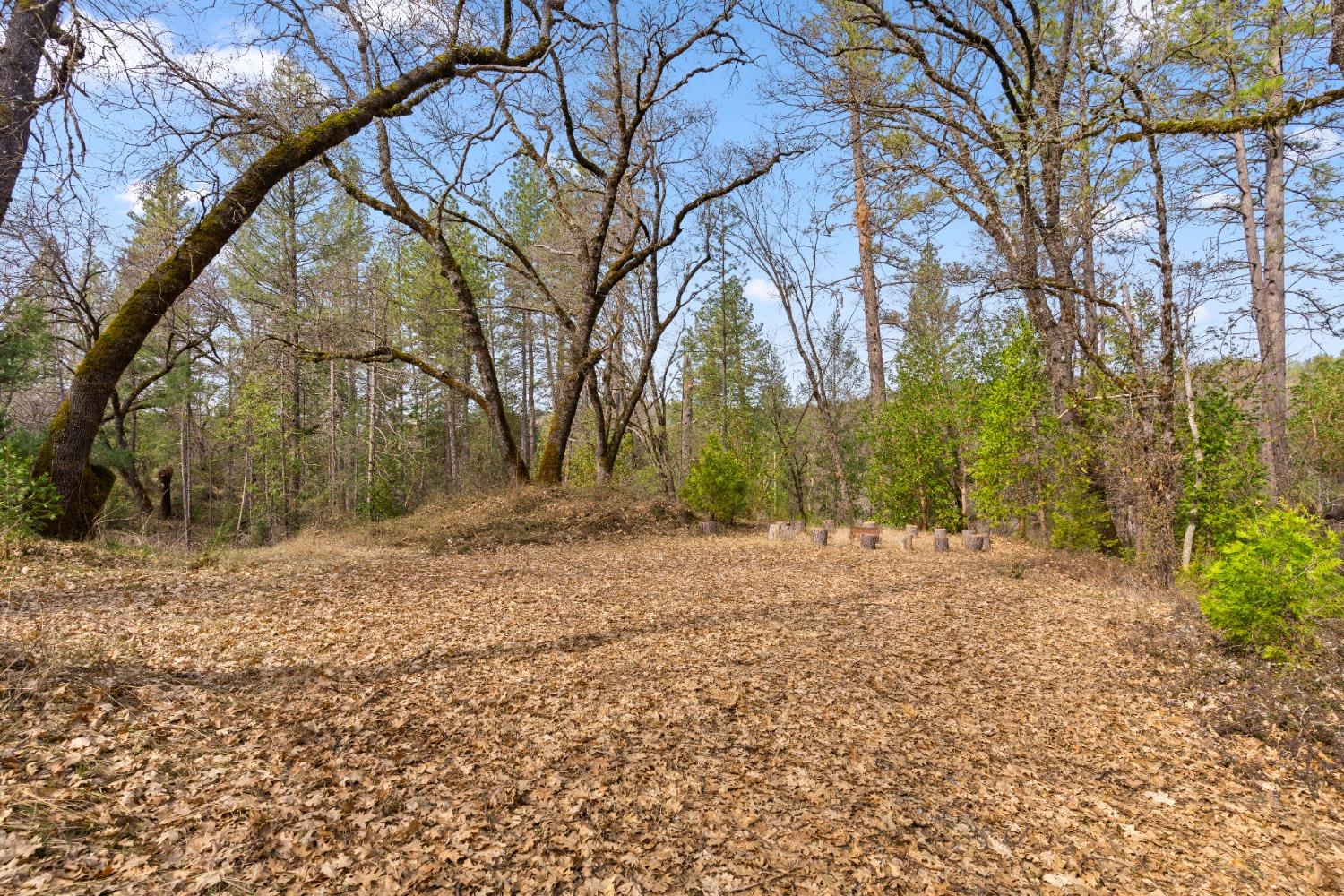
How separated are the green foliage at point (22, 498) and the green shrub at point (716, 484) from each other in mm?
9545

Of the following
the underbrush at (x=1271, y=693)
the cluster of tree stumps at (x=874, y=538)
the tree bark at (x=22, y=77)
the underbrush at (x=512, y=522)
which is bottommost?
the underbrush at (x=1271, y=693)

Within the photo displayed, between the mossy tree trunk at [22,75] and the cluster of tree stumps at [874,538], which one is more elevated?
the mossy tree trunk at [22,75]

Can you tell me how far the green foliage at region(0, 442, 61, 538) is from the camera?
595cm

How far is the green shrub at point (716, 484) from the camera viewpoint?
12.9 meters

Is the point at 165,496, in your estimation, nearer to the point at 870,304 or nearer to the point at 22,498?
the point at 22,498

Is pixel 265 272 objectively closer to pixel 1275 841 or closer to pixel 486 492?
pixel 486 492

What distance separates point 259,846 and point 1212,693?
5511mm

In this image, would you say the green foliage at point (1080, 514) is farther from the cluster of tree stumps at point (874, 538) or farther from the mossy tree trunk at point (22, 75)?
the mossy tree trunk at point (22, 75)

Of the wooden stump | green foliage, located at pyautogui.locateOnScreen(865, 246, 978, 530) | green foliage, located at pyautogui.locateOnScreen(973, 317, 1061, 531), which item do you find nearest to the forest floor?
green foliage, located at pyautogui.locateOnScreen(973, 317, 1061, 531)

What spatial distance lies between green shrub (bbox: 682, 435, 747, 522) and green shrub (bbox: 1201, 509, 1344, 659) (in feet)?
28.8

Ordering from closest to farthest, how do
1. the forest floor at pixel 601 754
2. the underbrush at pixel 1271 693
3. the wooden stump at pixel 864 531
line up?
the forest floor at pixel 601 754 → the underbrush at pixel 1271 693 → the wooden stump at pixel 864 531

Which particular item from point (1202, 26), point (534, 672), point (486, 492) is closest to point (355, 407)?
point (486, 492)

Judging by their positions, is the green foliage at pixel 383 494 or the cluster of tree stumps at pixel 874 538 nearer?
the cluster of tree stumps at pixel 874 538

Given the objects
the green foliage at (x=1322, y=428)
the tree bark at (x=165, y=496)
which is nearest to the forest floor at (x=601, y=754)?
the green foliage at (x=1322, y=428)
